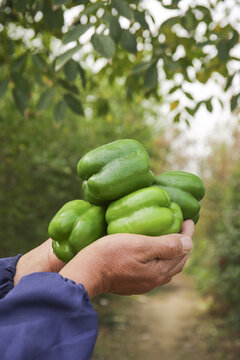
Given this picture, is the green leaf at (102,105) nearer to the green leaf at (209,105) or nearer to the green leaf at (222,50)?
the green leaf at (209,105)

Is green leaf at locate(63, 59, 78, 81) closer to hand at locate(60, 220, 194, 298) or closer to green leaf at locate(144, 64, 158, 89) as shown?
green leaf at locate(144, 64, 158, 89)

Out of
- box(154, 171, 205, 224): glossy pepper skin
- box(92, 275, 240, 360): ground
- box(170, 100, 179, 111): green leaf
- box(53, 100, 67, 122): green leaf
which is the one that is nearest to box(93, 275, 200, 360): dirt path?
box(92, 275, 240, 360): ground

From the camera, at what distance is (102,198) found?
6.03ft

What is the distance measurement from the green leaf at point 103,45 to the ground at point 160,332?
17.2ft

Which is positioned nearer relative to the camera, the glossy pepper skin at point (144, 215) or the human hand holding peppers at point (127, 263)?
the human hand holding peppers at point (127, 263)

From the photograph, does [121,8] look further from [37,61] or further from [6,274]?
[6,274]

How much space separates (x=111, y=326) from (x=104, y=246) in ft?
21.4

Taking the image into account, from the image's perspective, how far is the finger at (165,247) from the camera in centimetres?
159

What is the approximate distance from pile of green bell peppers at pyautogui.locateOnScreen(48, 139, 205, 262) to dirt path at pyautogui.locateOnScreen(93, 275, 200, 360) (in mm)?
4912

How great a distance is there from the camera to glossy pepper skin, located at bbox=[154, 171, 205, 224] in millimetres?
1973

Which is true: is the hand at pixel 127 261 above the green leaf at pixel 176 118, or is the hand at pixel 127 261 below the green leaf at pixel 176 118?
above

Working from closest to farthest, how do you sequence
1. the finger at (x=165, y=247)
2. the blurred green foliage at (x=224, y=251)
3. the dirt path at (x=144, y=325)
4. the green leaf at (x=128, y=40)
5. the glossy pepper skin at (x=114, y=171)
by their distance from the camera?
the finger at (x=165, y=247) → the glossy pepper skin at (x=114, y=171) → the green leaf at (x=128, y=40) → the dirt path at (x=144, y=325) → the blurred green foliage at (x=224, y=251)

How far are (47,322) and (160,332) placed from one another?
6.83m

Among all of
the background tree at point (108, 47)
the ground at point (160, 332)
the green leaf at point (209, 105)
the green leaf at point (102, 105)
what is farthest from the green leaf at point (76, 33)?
the ground at point (160, 332)
